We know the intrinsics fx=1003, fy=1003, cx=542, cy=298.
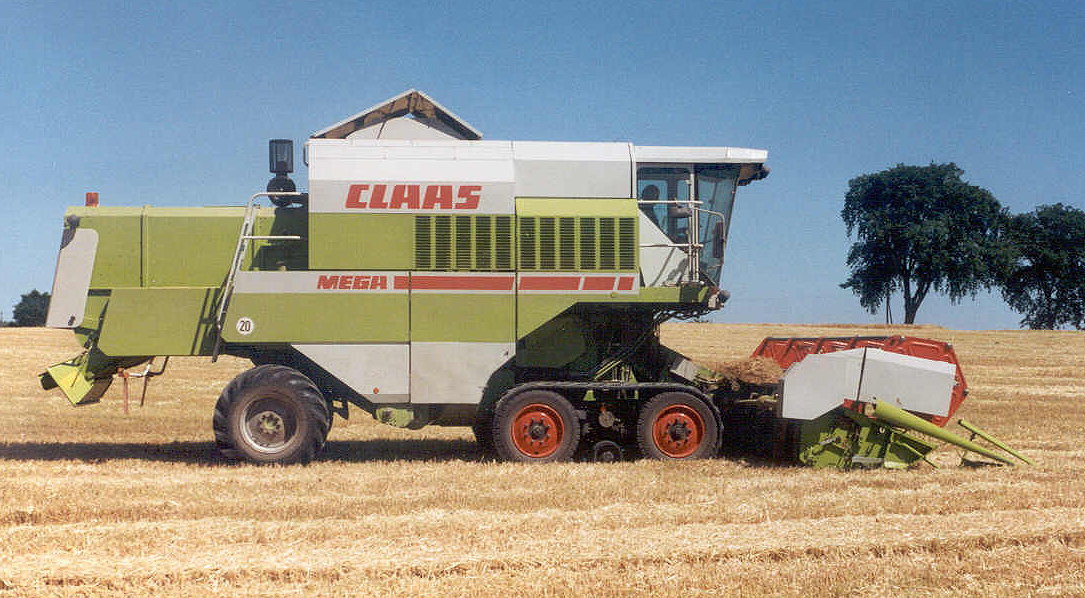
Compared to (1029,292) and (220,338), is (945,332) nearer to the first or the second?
(1029,292)

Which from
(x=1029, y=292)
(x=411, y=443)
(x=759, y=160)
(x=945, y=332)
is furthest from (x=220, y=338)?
(x=1029, y=292)

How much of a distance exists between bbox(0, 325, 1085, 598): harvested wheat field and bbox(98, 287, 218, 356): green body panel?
1.25 m

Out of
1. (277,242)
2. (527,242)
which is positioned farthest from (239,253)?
(527,242)

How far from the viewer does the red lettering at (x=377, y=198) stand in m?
10.7

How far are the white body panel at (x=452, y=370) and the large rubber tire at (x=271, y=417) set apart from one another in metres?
1.07

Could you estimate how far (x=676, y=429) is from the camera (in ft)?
36.0

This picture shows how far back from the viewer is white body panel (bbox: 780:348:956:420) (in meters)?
10.5

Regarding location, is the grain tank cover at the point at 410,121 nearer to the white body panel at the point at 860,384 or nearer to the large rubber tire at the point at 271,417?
the large rubber tire at the point at 271,417

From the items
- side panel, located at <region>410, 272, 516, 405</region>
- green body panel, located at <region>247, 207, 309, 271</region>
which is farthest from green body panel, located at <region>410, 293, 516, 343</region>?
green body panel, located at <region>247, 207, 309, 271</region>

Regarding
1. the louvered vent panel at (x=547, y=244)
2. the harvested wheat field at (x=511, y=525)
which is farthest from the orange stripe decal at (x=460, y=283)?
the harvested wheat field at (x=511, y=525)

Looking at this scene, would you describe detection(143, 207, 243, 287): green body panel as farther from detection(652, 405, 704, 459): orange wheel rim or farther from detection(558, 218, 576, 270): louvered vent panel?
detection(652, 405, 704, 459): orange wheel rim

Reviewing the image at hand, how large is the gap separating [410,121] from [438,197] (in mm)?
1768

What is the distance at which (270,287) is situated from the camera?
424 inches

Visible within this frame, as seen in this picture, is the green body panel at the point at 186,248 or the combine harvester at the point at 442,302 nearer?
the combine harvester at the point at 442,302
